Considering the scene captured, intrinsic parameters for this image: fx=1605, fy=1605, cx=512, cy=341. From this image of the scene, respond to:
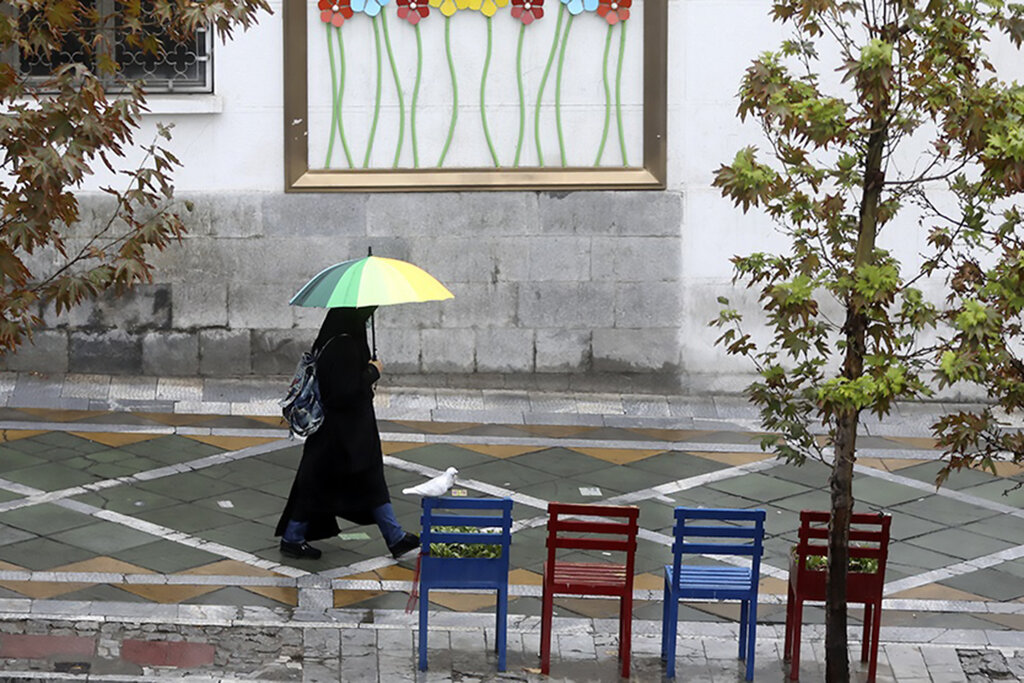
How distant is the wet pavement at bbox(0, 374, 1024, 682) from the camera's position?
8.43 meters

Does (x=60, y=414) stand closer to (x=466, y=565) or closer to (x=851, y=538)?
(x=466, y=565)

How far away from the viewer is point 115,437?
12.2 meters

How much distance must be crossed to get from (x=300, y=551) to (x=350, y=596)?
0.69 metres

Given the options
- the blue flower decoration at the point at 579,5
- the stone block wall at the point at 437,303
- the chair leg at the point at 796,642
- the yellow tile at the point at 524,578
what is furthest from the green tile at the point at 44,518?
the blue flower decoration at the point at 579,5

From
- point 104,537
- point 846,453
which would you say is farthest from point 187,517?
point 846,453

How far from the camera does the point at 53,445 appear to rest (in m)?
11.9

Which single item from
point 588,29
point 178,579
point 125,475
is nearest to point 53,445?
point 125,475

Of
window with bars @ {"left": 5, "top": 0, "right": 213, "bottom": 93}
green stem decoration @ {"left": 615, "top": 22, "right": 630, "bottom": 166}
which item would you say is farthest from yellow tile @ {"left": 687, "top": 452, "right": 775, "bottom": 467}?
window with bars @ {"left": 5, "top": 0, "right": 213, "bottom": 93}

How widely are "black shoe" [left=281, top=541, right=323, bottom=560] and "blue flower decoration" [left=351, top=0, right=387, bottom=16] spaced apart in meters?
5.34

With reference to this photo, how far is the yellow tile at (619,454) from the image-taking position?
12.1 m

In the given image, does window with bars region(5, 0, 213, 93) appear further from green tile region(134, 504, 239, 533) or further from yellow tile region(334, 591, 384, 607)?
yellow tile region(334, 591, 384, 607)

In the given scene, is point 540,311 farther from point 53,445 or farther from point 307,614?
point 307,614

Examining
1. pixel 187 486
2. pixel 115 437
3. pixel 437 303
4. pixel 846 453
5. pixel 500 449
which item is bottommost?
pixel 187 486

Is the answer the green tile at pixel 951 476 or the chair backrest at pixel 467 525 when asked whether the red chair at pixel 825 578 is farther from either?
the green tile at pixel 951 476
